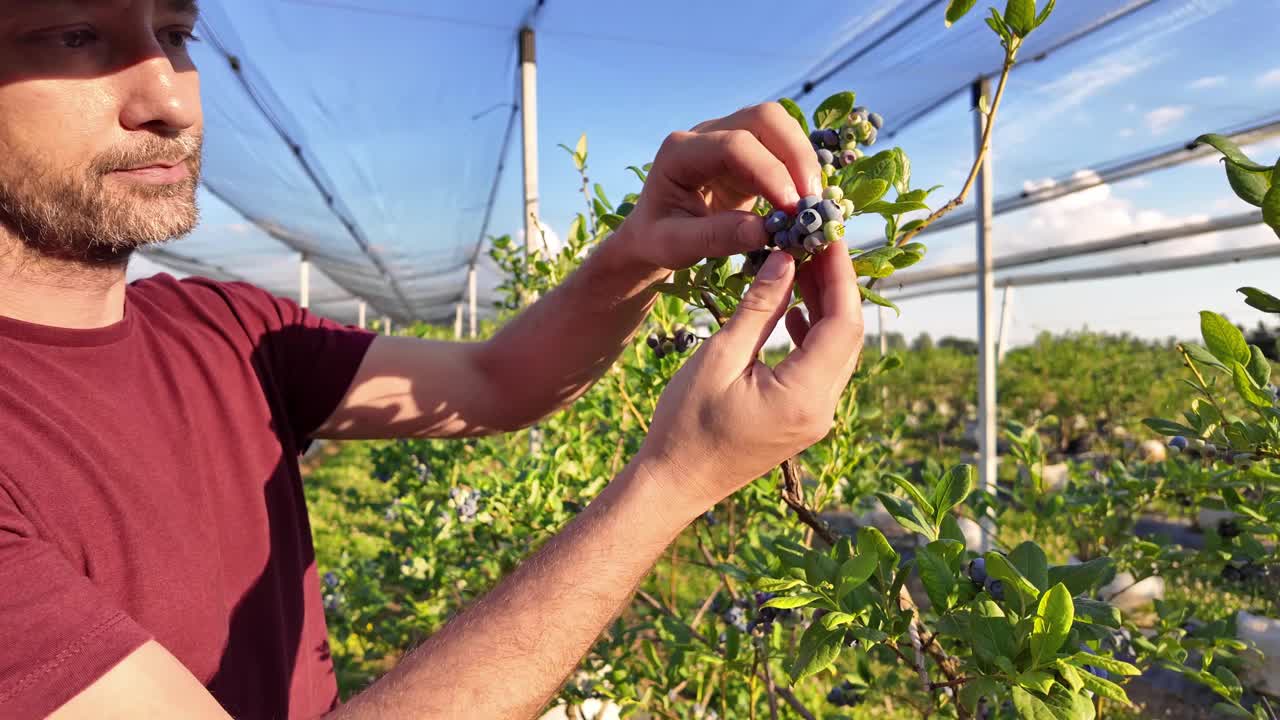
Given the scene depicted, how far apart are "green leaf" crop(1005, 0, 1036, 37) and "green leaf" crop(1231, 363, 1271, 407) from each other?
0.42 meters

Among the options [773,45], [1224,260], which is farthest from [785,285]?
[1224,260]

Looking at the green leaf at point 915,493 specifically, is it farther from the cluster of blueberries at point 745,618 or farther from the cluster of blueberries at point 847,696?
the cluster of blueberries at point 847,696

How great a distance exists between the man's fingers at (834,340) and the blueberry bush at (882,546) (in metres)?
0.05

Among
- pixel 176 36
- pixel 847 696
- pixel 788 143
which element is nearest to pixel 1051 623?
pixel 788 143

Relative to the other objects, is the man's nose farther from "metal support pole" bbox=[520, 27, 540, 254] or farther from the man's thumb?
→ "metal support pole" bbox=[520, 27, 540, 254]

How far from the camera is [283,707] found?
1.25m

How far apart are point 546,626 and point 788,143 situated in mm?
569

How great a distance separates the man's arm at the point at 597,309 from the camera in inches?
33.0

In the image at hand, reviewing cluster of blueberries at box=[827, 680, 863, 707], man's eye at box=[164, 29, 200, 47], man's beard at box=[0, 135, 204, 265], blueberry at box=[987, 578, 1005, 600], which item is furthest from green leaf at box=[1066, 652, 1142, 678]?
man's eye at box=[164, 29, 200, 47]

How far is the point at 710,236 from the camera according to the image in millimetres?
883

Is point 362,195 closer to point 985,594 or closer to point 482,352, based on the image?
point 482,352

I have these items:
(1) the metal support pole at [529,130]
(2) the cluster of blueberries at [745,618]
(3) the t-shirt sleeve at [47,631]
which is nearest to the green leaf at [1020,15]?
(2) the cluster of blueberries at [745,618]

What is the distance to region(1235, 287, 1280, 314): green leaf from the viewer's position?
30.9 inches

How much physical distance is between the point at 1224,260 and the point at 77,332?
11.5m
